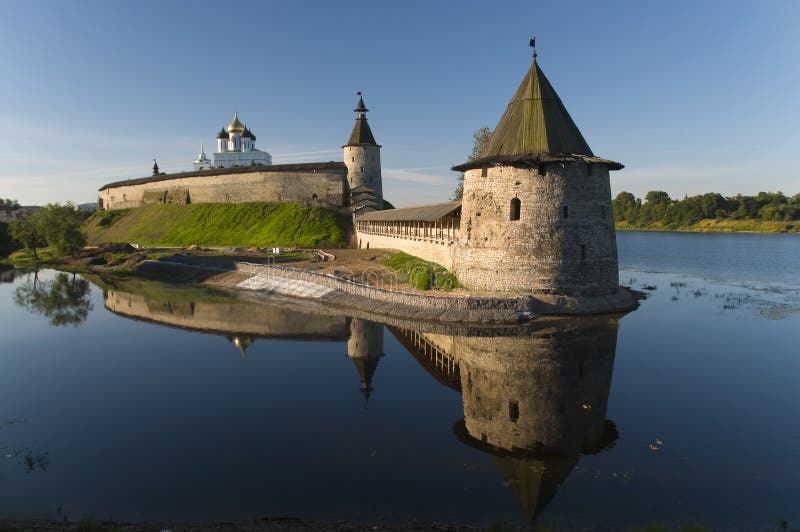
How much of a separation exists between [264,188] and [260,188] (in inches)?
21.5

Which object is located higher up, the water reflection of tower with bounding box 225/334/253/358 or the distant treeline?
the distant treeline

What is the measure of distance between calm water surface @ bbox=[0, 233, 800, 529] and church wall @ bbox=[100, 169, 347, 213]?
3194cm

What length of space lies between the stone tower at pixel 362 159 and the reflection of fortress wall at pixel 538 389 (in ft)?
114

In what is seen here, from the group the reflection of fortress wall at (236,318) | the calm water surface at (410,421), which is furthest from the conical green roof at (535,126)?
the reflection of fortress wall at (236,318)

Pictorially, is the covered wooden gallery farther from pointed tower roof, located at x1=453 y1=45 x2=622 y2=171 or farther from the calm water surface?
the calm water surface

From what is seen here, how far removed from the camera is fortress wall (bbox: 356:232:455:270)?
80.9ft

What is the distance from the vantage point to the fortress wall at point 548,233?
19.7 m

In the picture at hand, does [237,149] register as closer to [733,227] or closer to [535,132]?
[535,132]

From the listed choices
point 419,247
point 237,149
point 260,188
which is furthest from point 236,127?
point 419,247

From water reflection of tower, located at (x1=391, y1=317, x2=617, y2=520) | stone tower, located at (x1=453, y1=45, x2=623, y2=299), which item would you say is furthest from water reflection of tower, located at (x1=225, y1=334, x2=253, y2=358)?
stone tower, located at (x1=453, y1=45, x2=623, y2=299)

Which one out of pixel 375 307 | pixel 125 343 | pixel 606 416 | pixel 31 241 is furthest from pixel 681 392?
pixel 31 241

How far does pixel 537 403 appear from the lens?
11.0 m

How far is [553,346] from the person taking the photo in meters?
15.2

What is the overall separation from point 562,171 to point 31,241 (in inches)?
1992
